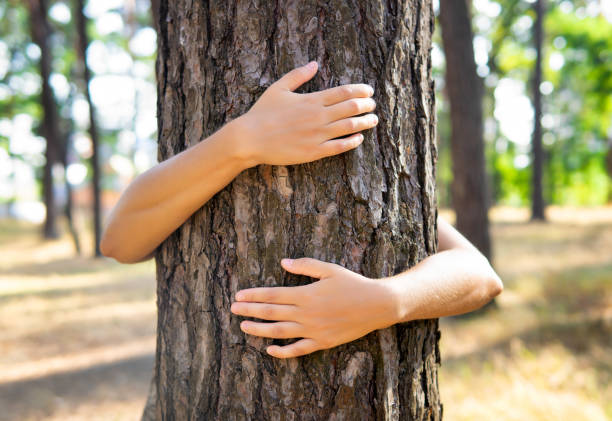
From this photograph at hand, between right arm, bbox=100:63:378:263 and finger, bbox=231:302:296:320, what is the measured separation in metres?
0.34

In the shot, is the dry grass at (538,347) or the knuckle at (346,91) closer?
the knuckle at (346,91)

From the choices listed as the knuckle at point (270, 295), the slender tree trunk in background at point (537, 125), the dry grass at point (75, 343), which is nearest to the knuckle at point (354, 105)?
the knuckle at point (270, 295)

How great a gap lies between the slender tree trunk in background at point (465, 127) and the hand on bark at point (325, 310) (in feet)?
17.2

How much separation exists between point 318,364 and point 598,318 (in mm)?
5304

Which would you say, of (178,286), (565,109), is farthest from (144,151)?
(178,286)

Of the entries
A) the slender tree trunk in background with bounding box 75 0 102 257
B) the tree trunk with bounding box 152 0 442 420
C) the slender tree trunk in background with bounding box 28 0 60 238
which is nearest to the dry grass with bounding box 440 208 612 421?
the tree trunk with bounding box 152 0 442 420

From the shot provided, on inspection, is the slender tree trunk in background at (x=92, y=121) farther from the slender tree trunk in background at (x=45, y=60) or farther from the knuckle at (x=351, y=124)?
the knuckle at (x=351, y=124)

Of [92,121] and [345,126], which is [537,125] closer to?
[92,121]

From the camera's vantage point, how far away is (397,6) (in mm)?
1561

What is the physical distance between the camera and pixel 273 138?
141 cm

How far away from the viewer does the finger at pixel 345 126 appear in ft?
4.60

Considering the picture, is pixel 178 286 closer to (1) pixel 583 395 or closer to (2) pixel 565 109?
(1) pixel 583 395

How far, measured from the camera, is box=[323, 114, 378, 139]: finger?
1401 millimetres

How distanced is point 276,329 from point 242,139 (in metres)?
0.53
